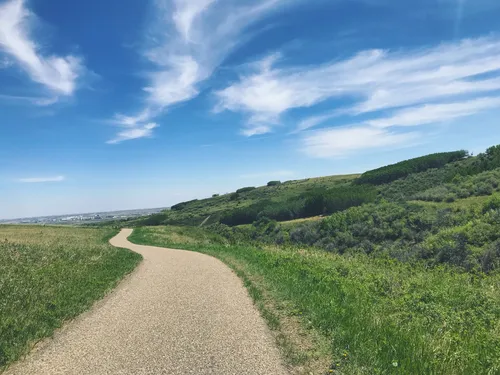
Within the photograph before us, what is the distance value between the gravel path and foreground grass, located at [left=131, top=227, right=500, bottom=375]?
0.73m

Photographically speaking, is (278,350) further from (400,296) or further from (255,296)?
(400,296)

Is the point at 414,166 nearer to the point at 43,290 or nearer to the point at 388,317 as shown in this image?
the point at 388,317

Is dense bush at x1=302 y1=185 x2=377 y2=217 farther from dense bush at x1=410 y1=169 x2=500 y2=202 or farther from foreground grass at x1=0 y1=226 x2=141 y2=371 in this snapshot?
foreground grass at x1=0 y1=226 x2=141 y2=371

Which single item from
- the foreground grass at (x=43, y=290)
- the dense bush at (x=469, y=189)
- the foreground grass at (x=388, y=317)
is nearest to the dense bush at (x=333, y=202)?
the dense bush at (x=469, y=189)

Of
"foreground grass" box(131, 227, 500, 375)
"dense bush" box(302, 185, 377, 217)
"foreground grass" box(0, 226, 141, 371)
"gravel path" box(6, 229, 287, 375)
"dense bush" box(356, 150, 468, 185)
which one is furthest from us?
"dense bush" box(356, 150, 468, 185)

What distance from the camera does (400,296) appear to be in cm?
1121

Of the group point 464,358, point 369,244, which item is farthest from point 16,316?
point 369,244

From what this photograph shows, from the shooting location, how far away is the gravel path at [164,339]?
621 centimetres

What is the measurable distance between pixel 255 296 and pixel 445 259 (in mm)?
28374

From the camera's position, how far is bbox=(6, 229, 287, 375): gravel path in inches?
245

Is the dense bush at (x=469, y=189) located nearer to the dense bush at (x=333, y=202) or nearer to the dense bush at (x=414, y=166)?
the dense bush at (x=333, y=202)

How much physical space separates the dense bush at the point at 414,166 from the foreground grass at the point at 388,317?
124 m

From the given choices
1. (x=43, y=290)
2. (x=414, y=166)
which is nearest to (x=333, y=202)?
(x=414, y=166)

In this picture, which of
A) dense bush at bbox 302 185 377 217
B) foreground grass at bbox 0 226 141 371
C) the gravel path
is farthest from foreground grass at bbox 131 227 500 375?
dense bush at bbox 302 185 377 217
